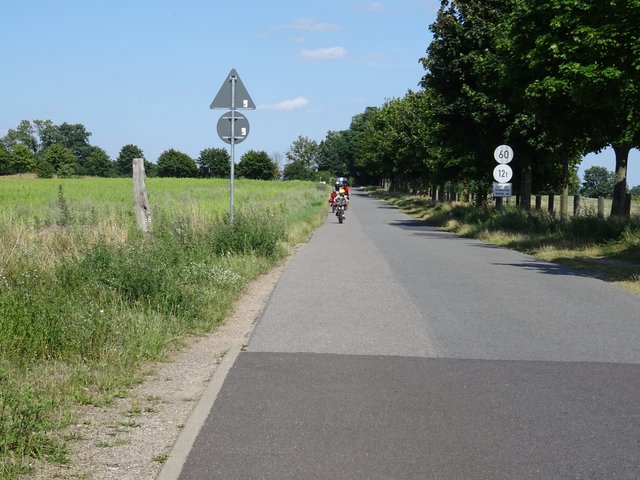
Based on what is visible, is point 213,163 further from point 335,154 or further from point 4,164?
point 4,164

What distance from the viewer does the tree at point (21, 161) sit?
116500mm

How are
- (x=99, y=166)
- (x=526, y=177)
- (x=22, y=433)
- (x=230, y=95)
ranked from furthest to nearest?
(x=99, y=166)
(x=526, y=177)
(x=230, y=95)
(x=22, y=433)

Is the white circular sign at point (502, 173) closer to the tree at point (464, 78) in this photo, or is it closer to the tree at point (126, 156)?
the tree at point (464, 78)

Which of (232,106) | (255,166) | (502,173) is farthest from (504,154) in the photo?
(255,166)

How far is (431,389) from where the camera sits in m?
6.16

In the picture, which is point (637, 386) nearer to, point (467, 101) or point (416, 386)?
point (416, 386)

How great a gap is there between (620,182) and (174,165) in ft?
428

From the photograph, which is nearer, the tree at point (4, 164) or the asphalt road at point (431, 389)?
the asphalt road at point (431, 389)

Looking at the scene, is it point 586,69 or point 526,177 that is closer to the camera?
point 586,69

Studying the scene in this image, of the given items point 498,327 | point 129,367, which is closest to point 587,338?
point 498,327

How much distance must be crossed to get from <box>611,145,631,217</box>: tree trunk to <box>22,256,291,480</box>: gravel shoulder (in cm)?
1955

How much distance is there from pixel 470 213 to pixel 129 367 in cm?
2730

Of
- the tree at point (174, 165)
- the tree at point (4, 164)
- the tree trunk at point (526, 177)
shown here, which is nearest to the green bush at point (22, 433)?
the tree trunk at point (526, 177)

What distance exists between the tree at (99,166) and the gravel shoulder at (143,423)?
5399 inches
